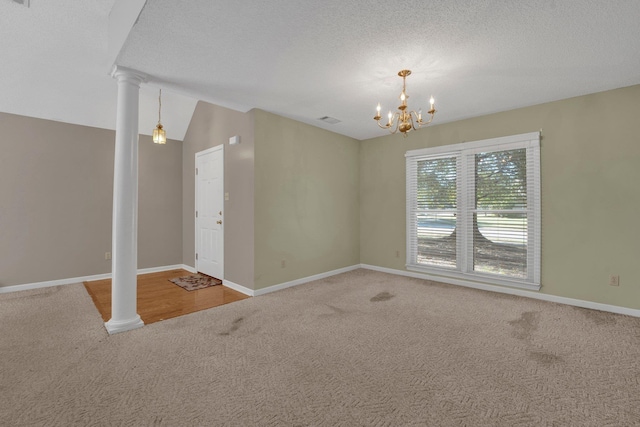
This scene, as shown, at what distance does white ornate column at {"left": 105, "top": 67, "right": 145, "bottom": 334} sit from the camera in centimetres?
282

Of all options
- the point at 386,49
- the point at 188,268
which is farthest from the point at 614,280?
the point at 188,268

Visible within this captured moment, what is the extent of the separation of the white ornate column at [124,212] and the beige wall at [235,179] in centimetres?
142

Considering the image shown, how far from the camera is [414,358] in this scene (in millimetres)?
2268

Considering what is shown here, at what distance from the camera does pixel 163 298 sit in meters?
3.81

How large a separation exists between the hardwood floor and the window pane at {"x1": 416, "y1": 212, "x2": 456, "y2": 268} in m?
3.10

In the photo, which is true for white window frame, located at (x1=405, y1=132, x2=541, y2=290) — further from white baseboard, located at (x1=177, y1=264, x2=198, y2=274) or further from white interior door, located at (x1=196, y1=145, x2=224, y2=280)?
white baseboard, located at (x1=177, y1=264, x2=198, y2=274)

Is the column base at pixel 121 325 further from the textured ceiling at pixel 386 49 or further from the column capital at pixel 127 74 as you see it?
the textured ceiling at pixel 386 49

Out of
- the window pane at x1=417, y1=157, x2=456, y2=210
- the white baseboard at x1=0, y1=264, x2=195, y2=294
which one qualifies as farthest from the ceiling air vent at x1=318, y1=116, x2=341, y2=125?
the white baseboard at x1=0, y1=264, x2=195, y2=294

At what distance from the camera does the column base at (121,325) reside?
107 inches

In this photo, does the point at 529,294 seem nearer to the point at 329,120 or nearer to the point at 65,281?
the point at 329,120

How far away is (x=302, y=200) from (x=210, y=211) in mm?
1708

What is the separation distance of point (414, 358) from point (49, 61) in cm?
519

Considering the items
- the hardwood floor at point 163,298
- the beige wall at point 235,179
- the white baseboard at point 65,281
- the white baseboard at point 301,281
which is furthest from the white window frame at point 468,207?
the white baseboard at point 65,281

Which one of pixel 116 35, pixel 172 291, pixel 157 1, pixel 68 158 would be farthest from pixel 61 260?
pixel 157 1
